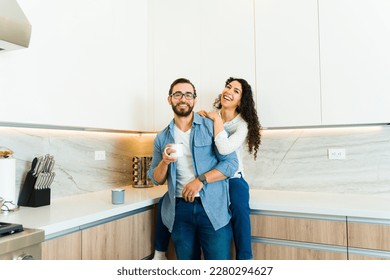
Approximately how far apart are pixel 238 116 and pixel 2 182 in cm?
145

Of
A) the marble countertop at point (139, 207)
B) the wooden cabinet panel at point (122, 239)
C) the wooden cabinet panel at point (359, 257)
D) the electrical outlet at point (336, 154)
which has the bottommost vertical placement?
the wooden cabinet panel at point (359, 257)

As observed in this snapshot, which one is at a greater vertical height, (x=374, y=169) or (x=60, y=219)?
(x=374, y=169)

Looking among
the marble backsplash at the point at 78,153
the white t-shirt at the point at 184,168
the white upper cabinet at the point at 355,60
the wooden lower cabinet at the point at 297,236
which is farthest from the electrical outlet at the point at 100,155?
the white upper cabinet at the point at 355,60

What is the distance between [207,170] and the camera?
186 cm

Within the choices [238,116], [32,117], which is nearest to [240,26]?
[238,116]

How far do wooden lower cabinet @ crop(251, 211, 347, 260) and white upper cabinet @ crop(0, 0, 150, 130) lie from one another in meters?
1.23

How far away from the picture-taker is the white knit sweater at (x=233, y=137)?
185cm

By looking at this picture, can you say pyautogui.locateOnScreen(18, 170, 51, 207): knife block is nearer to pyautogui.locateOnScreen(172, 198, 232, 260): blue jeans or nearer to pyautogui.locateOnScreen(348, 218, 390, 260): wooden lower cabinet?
pyautogui.locateOnScreen(172, 198, 232, 260): blue jeans

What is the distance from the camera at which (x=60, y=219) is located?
1567 mm

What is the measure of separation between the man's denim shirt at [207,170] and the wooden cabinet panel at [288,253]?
35 centimetres

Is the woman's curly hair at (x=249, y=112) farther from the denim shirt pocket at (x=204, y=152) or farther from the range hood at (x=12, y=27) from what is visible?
the range hood at (x=12, y=27)

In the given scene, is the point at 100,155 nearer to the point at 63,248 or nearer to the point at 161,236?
the point at 161,236

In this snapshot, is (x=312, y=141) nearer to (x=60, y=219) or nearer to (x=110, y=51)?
(x=110, y=51)

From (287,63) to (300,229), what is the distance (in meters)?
1.08
